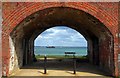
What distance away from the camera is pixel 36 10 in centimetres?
1580

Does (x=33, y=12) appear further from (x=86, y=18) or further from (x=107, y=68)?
(x=107, y=68)

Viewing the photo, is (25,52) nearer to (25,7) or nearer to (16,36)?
(16,36)

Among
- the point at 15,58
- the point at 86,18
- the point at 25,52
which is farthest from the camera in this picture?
the point at 25,52

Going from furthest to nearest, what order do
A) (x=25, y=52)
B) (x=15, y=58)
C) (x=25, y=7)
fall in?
(x=25, y=52)
(x=15, y=58)
(x=25, y=7)

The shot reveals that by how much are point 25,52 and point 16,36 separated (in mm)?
4743

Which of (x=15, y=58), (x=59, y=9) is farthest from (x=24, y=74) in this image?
(x=59, y=9)

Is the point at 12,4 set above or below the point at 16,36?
above

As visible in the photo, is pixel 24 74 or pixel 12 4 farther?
pixel 24 74

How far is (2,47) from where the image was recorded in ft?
52.3

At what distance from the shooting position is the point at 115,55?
16031 millimetres

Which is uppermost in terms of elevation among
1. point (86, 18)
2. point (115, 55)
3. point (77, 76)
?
point (86, 18)

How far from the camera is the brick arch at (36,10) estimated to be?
15.8 metres

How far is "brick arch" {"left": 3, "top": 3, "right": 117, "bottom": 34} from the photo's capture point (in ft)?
51.7

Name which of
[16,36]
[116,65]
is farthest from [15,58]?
[116,65]
